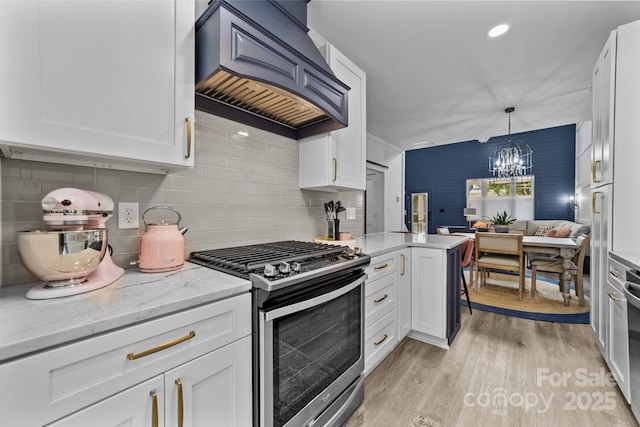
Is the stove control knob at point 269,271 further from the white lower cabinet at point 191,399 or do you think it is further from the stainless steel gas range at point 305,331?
the white lower cabinet at point 191,399

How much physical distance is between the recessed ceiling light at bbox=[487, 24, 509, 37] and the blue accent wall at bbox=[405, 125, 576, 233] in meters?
6.03

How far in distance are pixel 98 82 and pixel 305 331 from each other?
4.24 ft

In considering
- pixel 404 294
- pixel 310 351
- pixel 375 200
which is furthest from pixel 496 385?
pixel 375 200

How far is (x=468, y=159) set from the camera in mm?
7742

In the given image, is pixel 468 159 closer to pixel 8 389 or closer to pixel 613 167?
pixel 613 167

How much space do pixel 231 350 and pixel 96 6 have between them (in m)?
1.34

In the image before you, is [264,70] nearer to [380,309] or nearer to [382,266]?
[382,266]

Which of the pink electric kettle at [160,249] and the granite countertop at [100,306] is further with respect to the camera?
the pink electric kettle at [160,249]

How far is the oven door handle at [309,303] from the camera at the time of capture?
105 cm

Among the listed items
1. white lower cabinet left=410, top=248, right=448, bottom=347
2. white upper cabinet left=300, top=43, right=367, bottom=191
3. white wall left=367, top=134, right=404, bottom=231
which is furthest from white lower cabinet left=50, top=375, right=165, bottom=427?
white wall left=367, top=134, right=404, bottom=231

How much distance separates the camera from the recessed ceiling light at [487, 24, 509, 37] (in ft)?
6.70

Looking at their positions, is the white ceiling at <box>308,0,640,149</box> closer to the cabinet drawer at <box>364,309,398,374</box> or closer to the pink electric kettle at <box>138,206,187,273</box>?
the pink electric kettle at <box>138,206,187,273</box>

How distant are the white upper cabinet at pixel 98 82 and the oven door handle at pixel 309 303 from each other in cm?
77

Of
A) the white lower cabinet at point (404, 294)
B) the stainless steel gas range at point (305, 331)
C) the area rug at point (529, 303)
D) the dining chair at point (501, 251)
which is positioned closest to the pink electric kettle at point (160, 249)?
the stainless steel gas range at point (305, 331)
